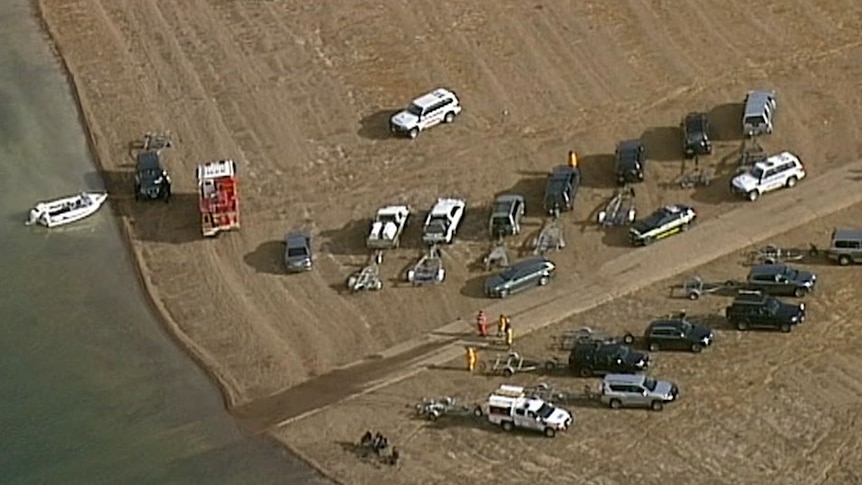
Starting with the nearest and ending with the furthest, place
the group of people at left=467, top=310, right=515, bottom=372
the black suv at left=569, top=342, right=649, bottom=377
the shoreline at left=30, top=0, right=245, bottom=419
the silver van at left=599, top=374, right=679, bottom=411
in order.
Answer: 1. the silver van at left=599, top=374, right=679, bottom=411
2. the black suv at left=569, top=342, right=649, bottom=377
3. the group of people at left=467, top=310, right=515, bottom=372
4. the shoreline at left=30, top=0, right=245, bottom=419

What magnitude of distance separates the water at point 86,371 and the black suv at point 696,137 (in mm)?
17279

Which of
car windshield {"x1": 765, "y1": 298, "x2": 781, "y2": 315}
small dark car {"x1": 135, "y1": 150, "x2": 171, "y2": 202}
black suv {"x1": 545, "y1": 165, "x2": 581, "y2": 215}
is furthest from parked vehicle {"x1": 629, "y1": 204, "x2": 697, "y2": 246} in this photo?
small dark car {"x1": 135, "y1": 150, "x2": 171, "y2": 202}

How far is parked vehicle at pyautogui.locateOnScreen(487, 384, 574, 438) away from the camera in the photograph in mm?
38219

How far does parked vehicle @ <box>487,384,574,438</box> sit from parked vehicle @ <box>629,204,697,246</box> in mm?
7923

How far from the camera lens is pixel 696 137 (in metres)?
48.5

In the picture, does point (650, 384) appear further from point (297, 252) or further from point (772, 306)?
point (297, 252)

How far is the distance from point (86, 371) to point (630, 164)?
17.7m

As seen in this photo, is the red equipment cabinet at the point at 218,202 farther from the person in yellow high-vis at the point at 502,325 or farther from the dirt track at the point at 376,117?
the person in yellow high-vis at the point at 502,325

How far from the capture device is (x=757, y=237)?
Answer: 4472 centimetres

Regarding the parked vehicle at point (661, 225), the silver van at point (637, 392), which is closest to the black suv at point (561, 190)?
the parked vehicle at point (661, 225)

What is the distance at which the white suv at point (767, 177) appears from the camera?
4638cm

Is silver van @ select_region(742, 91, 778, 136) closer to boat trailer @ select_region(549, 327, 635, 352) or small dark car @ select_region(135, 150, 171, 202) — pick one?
boat trailer @ select_region(549, 327, 635, 352)

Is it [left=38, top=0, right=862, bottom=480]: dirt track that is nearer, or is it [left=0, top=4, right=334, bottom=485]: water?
[left=0, top=4, right=334, bottom=485]: water

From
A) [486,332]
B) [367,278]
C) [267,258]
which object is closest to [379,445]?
[486,332]
